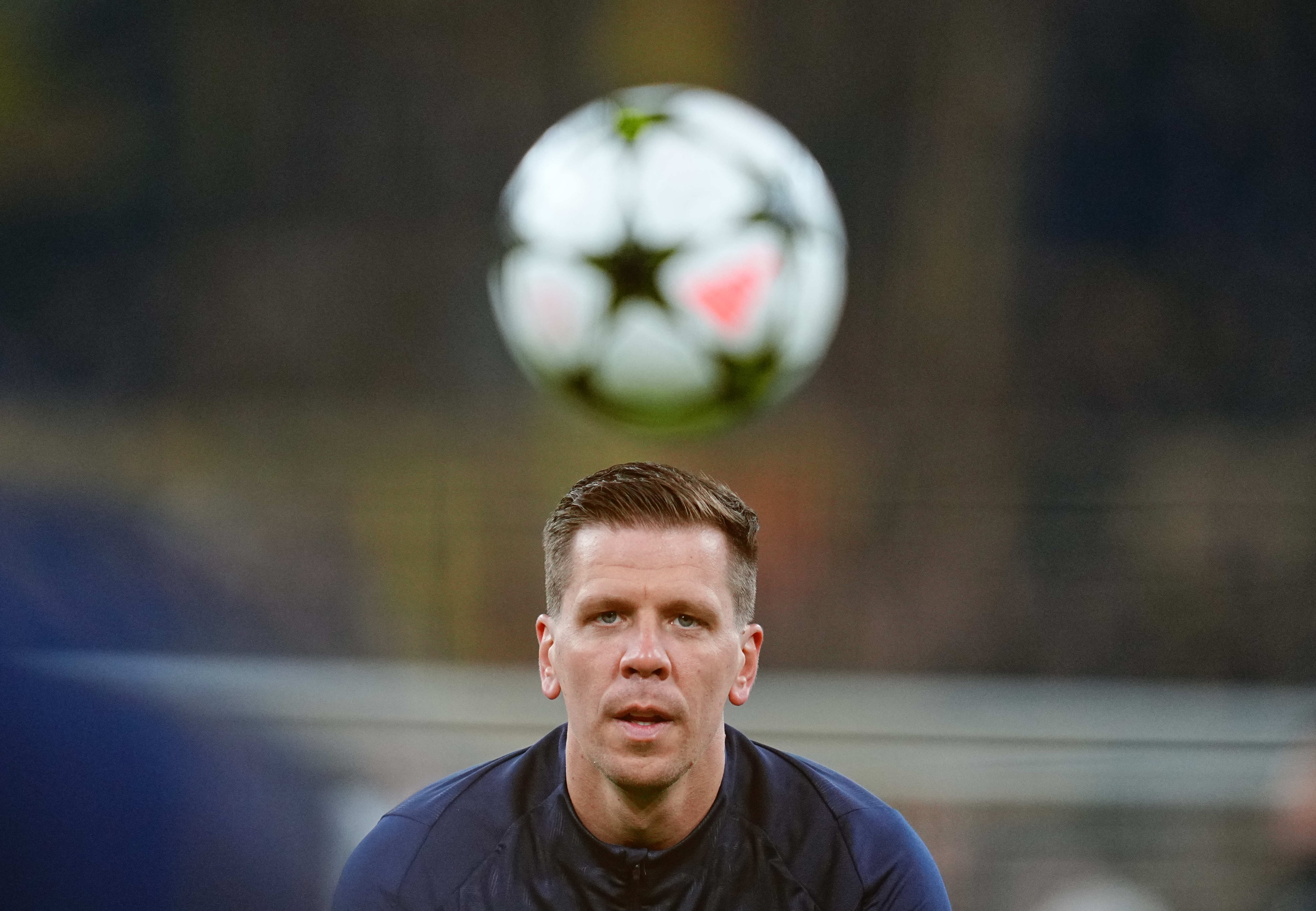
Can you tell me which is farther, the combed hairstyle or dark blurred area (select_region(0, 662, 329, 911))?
dark blurred area (select_region(0, 662, 329, 911))

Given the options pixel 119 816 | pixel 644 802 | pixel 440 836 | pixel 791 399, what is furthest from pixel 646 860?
pixel 791 399

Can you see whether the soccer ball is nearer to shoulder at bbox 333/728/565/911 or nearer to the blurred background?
shoulder at bbox 333/728/565/911

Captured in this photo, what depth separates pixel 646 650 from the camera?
1.07 metres

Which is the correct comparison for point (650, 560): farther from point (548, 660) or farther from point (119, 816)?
point (119, 816)

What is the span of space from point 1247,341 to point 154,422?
7.88 ft

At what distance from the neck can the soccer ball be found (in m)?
0.94

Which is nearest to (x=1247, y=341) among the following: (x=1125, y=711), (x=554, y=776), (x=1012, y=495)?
(x=1012, y=495)

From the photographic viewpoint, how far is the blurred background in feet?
10.9

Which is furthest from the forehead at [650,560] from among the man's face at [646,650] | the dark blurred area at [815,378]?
the dark blurred area at [815,378]

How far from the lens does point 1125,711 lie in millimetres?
3182

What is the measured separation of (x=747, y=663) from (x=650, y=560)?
0.40 feet

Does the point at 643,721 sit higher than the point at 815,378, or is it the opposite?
the point at 815,378

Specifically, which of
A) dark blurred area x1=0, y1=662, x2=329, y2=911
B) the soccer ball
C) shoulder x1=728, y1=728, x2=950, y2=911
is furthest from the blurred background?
shoulder x1=728, y1=728, x2=950, y2=911

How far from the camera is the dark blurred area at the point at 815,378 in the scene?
3.33 metres
